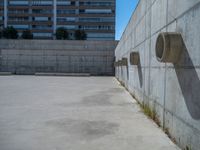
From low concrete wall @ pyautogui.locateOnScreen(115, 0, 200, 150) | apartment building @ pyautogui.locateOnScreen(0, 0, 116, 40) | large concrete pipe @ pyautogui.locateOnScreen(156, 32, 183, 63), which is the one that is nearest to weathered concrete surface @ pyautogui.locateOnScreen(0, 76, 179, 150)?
low concrete wall @ pyautogui.locateOnScreen(115, 0, 200, 150)

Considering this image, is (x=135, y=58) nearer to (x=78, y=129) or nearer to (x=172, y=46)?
(x=78, y=129)

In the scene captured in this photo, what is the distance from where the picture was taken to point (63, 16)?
66.5 m

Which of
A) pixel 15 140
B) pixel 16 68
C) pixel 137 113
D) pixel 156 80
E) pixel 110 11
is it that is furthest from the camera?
pixel 110 11

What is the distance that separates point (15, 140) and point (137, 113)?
3365 mm

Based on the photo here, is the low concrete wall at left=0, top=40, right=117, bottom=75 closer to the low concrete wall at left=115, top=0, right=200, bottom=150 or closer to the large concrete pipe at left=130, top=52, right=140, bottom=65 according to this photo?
the large concrete pipe at left=130, top=52, right=140, bottom=65

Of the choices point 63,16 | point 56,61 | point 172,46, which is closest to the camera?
point 172,46

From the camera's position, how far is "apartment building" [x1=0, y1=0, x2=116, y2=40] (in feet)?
217

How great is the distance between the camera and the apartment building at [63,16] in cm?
6600

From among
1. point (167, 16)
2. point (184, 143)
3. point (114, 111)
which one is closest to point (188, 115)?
point (184, 143)

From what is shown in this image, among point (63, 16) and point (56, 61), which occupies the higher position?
point (63, 16)

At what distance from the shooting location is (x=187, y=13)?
3.57 meters

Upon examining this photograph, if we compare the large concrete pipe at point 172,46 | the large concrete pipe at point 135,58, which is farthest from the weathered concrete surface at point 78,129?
the large concrete pipe at point 135,58

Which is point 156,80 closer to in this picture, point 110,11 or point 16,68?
point 16,68

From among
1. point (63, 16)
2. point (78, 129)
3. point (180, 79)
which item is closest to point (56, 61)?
point (78, 129)
